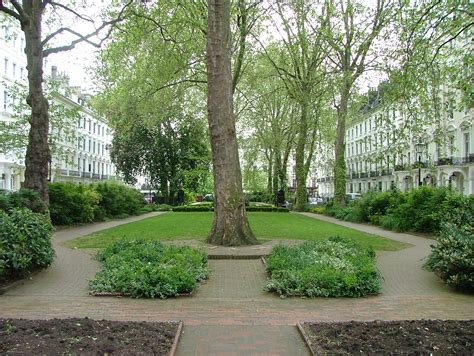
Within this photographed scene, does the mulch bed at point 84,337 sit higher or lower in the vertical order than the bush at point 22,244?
lower

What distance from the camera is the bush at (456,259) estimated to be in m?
7.87

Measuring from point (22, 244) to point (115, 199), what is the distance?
2032cm

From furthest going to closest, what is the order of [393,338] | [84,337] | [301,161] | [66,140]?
[301,161], [66,140], [393,338], [84,337]

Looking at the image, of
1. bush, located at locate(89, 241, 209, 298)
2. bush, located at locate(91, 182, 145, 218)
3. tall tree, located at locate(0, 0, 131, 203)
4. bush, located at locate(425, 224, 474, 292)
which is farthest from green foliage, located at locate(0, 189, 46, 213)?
bush, located at locate(425, 224, 474, 292)

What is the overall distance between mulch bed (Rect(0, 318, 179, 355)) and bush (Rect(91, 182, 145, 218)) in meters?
21.6

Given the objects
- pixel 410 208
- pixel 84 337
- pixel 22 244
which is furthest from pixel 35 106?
pixel 410 208

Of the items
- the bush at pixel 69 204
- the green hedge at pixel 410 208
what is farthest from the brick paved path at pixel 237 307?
the bush at pixel 69 204

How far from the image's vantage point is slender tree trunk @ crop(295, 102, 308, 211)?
3303 cm

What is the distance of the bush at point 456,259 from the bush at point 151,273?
4.29 m

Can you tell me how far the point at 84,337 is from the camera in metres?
4.67

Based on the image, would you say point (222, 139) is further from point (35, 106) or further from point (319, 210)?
point (319, 210)

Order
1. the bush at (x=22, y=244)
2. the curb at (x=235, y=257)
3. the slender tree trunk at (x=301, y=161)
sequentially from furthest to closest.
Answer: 1. the slender tree trunk at (x=301, y=161)
2. the curb at (x=235, y=257)
3. the bush at (x=22, y=244)

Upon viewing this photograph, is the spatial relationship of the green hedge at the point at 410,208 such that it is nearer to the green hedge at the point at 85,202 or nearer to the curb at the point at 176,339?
the curb at the point at 176,339

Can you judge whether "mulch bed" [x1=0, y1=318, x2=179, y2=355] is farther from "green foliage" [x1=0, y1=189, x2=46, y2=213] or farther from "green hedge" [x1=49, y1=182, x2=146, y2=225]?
"green hedge" [x1=49, y1=182, x2=146, y2=225]
